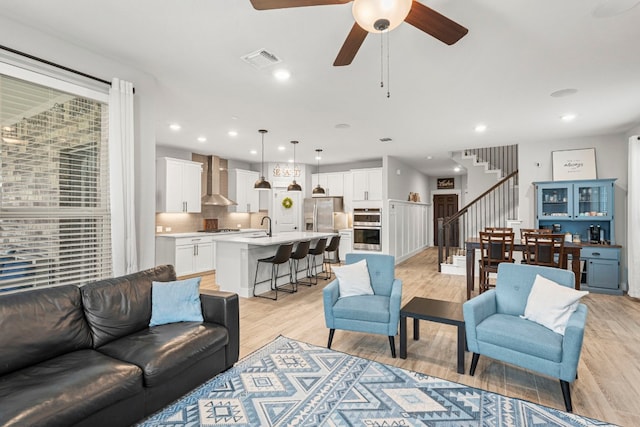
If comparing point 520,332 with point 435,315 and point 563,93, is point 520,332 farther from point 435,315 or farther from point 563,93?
point 563,93

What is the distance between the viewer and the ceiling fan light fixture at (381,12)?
5.01ft

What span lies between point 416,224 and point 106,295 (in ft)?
29.7

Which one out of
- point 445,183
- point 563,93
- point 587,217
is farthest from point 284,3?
point 445,183

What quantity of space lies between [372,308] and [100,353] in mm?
2183

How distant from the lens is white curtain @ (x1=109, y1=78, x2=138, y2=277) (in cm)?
292

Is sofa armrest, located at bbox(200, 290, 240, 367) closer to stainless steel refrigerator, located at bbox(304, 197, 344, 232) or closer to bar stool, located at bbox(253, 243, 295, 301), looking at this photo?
bar stool, located at bbox(253, 243, 295, 301)

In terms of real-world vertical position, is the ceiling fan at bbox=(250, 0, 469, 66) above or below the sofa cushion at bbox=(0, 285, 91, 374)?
above

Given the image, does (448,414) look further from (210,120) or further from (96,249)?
(210,120)

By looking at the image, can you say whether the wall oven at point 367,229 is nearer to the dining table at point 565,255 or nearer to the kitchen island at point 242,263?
the dining table at point 565,255

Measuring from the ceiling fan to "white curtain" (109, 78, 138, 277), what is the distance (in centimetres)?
200

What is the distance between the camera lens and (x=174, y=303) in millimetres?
2701

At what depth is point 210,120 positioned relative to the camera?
4.91 m

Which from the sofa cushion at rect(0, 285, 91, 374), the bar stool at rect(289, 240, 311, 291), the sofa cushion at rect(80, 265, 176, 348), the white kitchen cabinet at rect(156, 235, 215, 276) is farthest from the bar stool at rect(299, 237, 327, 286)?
the sofa cushion at rect(0, 285, 91, 374)

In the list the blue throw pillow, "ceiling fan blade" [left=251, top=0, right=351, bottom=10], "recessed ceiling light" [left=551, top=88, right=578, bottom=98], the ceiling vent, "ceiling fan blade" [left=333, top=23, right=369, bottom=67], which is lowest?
the blue throw pillow
